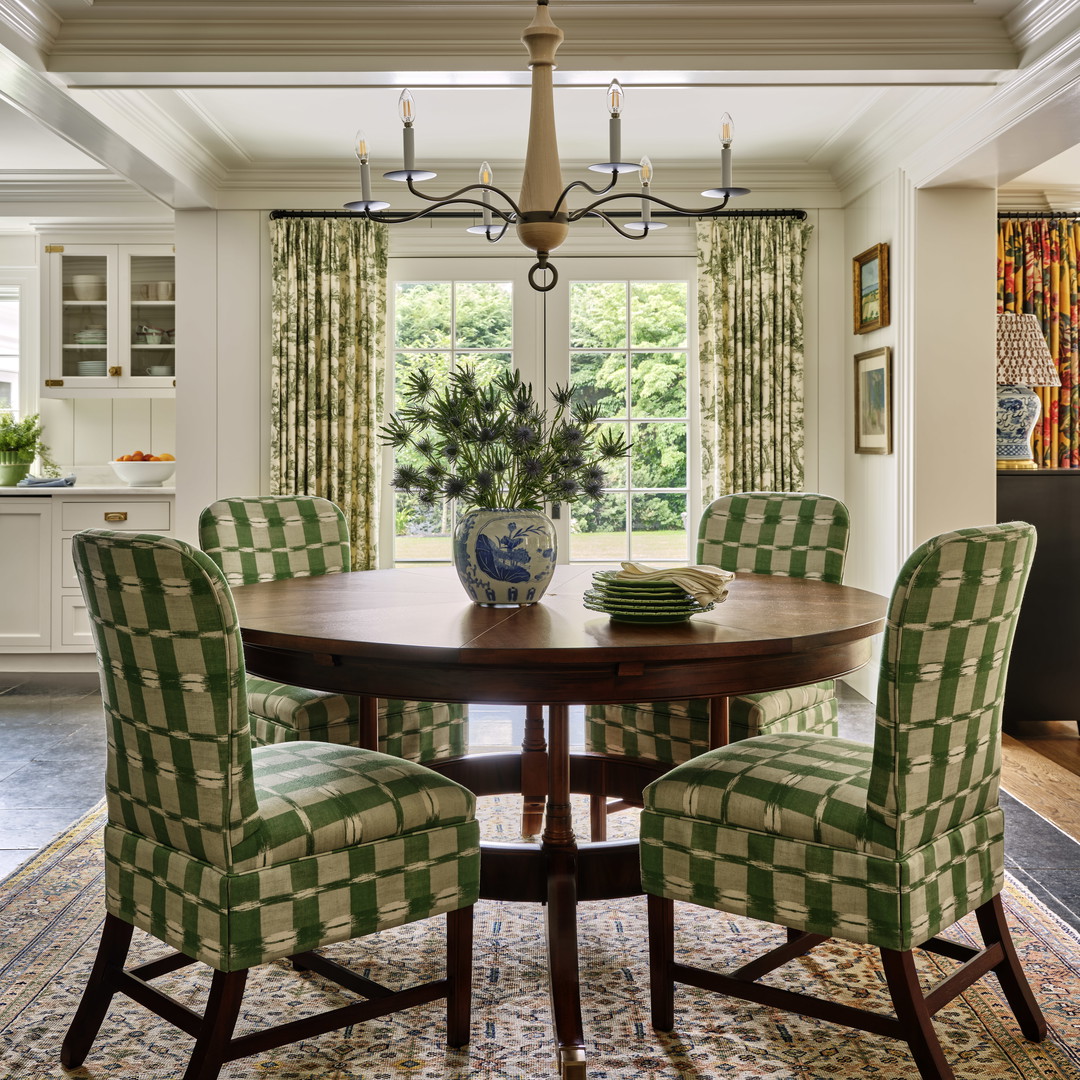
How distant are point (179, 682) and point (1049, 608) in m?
3.88

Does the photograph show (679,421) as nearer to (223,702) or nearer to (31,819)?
(31,819)

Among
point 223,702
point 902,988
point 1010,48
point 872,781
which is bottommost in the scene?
point 902,988

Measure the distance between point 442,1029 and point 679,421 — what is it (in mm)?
4061

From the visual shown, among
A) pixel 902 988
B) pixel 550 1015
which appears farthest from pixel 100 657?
pixel 902 988

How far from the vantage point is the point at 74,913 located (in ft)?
8.66

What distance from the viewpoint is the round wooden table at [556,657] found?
5.82 ft

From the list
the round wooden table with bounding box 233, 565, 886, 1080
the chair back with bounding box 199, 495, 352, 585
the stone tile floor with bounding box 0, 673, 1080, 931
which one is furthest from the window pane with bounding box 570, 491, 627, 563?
the round wooden table with bounding box 233, 565, 886, 1080

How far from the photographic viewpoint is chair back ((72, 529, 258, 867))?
1.61m

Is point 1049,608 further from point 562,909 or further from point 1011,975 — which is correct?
point 562,909

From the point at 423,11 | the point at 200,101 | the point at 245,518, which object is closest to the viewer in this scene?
the point at 245,518

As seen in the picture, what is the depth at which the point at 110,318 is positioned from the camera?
593 centimetres

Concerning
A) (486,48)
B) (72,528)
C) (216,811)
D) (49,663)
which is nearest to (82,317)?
(72,528)

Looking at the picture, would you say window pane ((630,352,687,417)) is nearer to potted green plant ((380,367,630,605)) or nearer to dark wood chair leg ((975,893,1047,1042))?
potted green plant ((380,367,630,605))

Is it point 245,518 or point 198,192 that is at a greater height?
point 198,192
